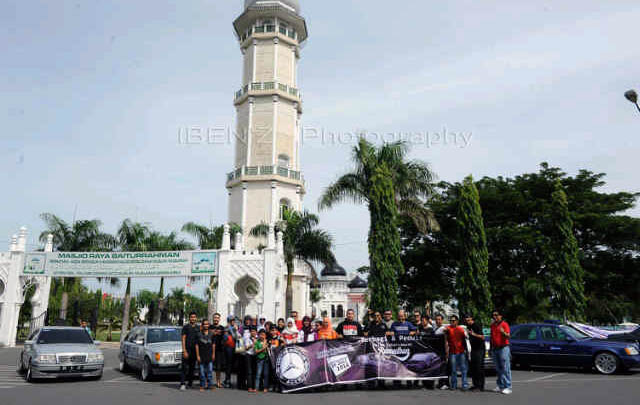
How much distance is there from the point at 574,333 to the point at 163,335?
1168 centimetres

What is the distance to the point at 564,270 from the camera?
24.8 m

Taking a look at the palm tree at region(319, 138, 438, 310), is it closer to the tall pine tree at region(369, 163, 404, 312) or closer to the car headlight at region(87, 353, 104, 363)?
the tall pine tree at region(369, 163, 404, 312)

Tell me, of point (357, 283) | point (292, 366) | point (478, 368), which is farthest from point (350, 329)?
point (357, 283)

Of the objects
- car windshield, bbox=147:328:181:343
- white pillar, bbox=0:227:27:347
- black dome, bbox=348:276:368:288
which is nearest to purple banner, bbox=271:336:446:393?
car windshield, bbox=147:328:181:343

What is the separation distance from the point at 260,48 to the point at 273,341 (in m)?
32.9

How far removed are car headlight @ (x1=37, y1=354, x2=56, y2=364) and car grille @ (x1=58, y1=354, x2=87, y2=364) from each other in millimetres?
130

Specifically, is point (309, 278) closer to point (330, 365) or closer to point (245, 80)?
point (245, 80)

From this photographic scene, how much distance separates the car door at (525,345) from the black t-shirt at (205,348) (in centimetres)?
920

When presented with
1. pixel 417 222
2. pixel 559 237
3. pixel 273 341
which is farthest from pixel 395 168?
pixel 273 341

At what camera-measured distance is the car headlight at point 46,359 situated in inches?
464

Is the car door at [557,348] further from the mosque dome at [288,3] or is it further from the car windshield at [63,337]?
the mosque dome at [288,3]

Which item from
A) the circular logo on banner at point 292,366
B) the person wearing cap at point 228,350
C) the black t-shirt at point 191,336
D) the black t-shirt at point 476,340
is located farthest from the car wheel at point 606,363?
the black t-shirt at point 191,336

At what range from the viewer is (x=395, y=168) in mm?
24219

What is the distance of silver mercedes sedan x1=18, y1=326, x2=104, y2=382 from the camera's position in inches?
466
